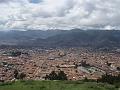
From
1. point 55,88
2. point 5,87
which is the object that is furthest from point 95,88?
point 5,87

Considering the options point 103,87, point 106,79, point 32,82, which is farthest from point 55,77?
point 103,87

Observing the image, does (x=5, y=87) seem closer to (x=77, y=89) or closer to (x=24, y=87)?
(x=24, y=87)

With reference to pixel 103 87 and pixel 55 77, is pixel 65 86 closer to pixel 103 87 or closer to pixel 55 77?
pixel 103 87

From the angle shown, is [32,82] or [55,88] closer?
[55,88]

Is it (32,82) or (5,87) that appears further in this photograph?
(32,82)

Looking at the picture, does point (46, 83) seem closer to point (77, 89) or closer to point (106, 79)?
point (77, 89)

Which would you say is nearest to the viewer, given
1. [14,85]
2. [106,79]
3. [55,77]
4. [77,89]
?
[77,89]

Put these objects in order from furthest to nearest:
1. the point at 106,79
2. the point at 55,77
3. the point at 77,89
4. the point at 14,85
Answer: the point at 55,77 < the point at 106,79 < the point at 14,85 < the point at 77,89

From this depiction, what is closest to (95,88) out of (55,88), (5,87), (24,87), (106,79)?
(55,88)
